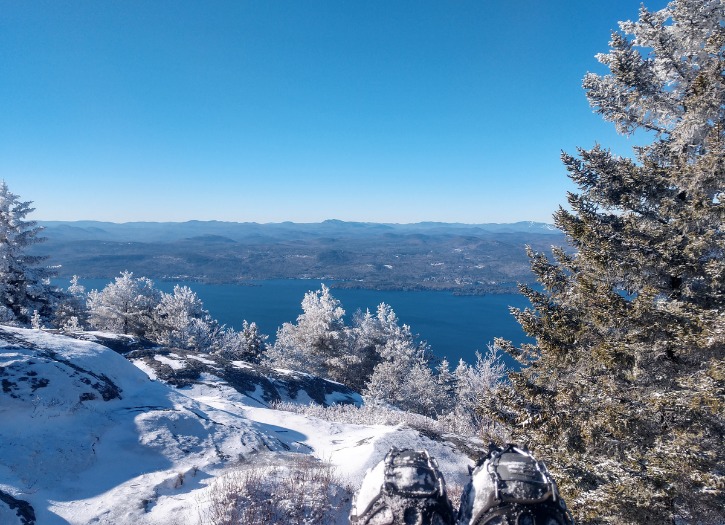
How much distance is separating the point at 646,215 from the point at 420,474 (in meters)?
6.10

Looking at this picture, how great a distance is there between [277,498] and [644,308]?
540 cm

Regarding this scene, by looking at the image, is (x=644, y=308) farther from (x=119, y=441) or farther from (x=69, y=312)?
(x=69, y=312)

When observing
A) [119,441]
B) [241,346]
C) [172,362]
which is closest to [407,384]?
[241,346]

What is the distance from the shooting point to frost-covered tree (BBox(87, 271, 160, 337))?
30578 mm

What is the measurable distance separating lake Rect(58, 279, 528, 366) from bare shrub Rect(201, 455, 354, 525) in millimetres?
74363

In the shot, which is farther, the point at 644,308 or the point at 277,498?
the point at 644,308

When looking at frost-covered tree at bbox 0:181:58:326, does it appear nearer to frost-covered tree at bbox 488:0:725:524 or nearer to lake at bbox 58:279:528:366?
frost-covered tree at bbox 488:0:725:524

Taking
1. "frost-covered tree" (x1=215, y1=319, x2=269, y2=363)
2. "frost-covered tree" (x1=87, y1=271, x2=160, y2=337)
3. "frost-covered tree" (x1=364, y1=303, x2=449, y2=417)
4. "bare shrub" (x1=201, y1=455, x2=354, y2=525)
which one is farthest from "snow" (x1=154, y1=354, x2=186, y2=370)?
"frost-covered tree" (x1=87, y1=271, x2=160, y2=337)

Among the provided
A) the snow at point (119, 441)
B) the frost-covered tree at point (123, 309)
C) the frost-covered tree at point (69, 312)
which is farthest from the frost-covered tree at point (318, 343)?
the snow at point (119, 441)

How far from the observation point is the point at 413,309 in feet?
414

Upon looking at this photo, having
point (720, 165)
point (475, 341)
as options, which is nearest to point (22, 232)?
point (720, 165)

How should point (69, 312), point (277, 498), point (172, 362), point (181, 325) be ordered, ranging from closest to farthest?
point (277, 498), point (172, 362), point (69, 312), point (181, 325)

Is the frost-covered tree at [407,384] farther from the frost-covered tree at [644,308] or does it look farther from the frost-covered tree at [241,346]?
the frost-covered tree at [644,308]

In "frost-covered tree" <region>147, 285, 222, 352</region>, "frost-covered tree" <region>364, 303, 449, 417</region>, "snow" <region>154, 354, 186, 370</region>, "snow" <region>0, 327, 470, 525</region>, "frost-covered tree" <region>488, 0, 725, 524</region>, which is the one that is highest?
"frost-covered tree" <region>488, 0, 725, 524</region>
